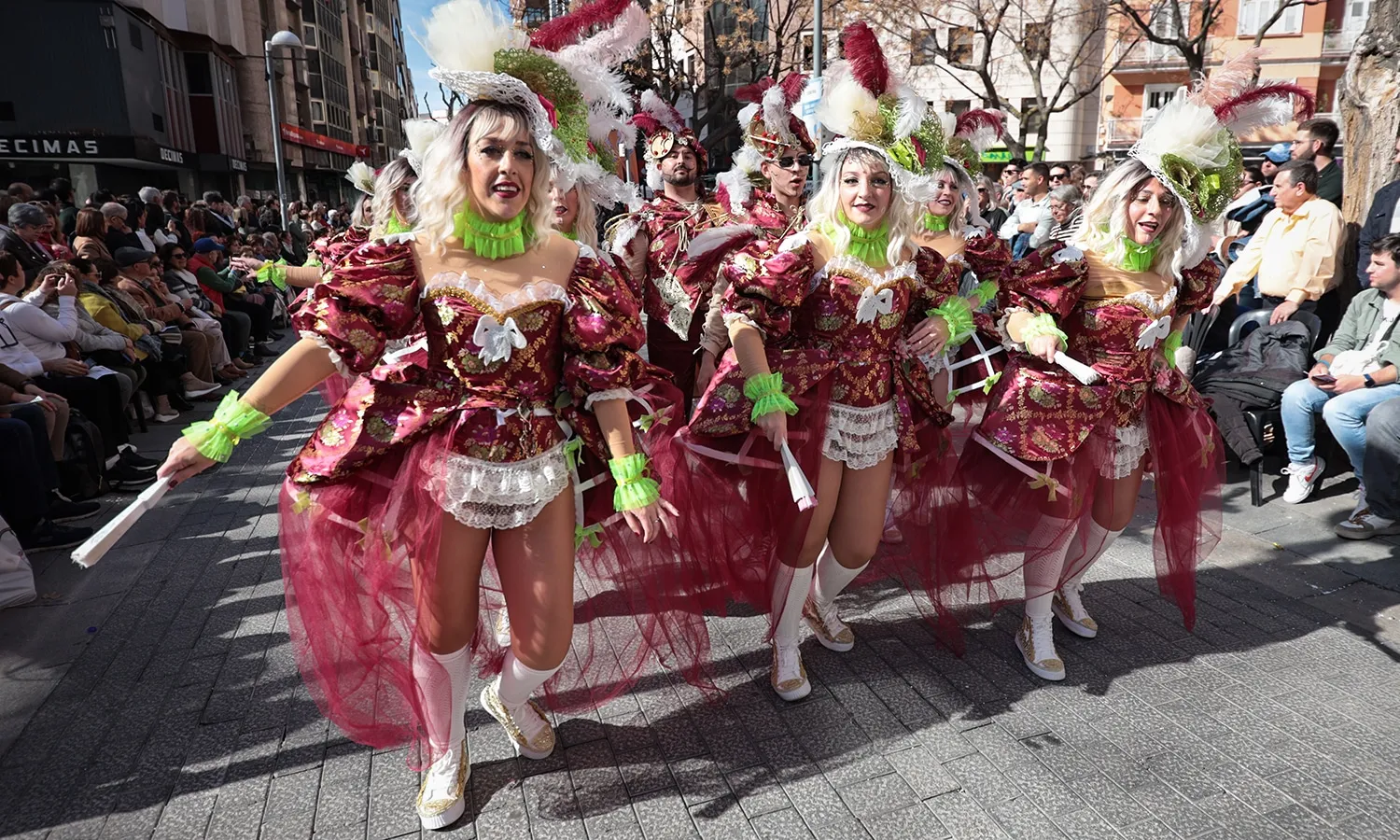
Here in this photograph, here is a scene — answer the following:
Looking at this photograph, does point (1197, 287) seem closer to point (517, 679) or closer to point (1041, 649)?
point (1041, 649)

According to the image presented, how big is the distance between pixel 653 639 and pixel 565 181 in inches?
62.5

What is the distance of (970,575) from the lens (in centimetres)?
347

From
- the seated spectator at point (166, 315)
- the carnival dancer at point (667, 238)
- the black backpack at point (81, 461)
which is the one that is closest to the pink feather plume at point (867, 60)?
the carnival dancer at point (667, 238)

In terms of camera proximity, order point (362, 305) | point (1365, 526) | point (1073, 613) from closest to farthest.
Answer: point (362, 305) < point (1073, 613) < point (1365, 526)

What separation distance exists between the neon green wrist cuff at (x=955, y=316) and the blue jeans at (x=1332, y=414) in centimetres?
305

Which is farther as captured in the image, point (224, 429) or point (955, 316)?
point (955, 316)

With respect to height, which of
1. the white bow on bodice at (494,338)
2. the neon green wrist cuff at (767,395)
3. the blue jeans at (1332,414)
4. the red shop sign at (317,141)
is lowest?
the blue jeans at (1332,414)

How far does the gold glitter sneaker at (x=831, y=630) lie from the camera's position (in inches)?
142

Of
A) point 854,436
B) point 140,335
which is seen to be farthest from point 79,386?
point 854,436

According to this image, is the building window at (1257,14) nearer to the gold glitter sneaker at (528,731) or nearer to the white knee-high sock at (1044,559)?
the white knee-high sock at (1044,559)

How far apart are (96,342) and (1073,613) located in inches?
262

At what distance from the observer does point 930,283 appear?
336cm

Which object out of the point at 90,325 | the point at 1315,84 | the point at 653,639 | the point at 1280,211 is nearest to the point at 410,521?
the point at 653,639

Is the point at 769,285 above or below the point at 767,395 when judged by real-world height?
above
